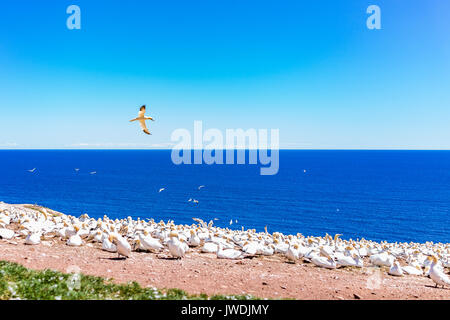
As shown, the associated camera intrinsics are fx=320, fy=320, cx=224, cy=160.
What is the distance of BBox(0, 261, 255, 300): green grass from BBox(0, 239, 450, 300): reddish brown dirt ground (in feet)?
2.66

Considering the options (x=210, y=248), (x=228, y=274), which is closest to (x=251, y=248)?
(x=210, y=248)

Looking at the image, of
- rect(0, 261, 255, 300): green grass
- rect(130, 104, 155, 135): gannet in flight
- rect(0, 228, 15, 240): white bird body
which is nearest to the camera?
rect(0, 261, 255, 300): green grass

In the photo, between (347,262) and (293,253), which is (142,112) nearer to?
(293,253)

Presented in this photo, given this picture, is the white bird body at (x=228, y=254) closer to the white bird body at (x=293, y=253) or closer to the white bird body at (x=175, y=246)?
the white bird body at (x=175, y=246)

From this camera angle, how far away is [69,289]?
7961mm

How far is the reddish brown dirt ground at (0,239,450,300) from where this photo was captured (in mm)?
9484

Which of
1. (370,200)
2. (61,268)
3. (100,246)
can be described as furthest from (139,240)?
(370,200)

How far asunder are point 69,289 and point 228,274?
16.8 ft

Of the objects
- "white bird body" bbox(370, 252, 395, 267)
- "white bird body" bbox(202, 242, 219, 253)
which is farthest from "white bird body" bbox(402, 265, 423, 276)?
"white bird body" bbox(202, 242, 219, 253)

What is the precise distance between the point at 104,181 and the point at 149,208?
5817cm

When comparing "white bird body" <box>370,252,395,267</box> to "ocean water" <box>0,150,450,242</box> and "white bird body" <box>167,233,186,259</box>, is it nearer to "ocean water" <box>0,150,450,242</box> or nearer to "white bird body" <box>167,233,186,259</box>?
"white bird body" <box>167,233,186,259</box>
